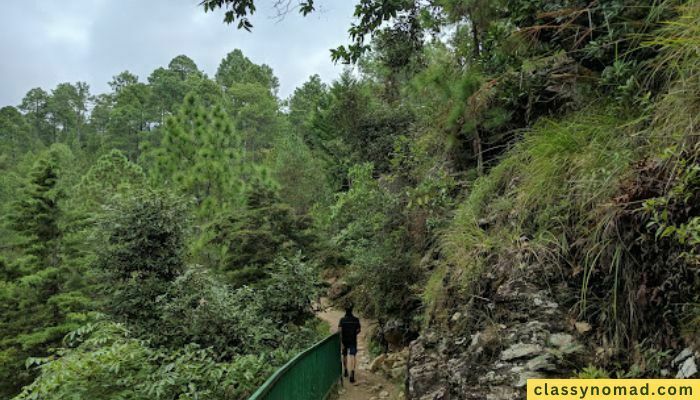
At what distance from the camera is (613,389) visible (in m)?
2.62

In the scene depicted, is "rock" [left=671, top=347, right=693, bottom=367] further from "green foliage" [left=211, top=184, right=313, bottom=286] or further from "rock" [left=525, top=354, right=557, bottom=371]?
"green foliage" [left=211, top=184, right=313, bottom=286]

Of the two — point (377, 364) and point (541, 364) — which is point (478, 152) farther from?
point (377, 364)

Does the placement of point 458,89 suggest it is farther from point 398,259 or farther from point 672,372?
point 672,372

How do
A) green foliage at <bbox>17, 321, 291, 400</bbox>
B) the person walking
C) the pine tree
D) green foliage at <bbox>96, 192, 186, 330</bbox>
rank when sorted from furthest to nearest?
the pine tree → the person walking → green foliage at <bbox>96, 192, 186, 330</bbox> → green foliage at <bbox>17, 321, 291, 400</bbox>

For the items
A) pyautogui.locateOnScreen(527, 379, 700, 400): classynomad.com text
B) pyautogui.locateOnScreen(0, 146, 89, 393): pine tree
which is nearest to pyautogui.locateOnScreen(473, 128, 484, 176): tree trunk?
pyautogui.locateOnScreen(527, 379, 700, 400): classynomad.com text

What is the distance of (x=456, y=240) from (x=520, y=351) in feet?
6.16

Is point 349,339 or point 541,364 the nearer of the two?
point 541,364

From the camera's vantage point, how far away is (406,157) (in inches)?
389

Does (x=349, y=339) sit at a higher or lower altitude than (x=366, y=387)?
higher

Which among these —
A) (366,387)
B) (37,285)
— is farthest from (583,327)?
(37,285)

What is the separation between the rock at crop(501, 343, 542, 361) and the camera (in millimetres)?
3279

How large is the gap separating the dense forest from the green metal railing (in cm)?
65

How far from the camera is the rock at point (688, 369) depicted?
234cm

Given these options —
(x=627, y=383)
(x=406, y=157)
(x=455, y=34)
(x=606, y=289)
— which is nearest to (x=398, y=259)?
(x=406, y=157)
